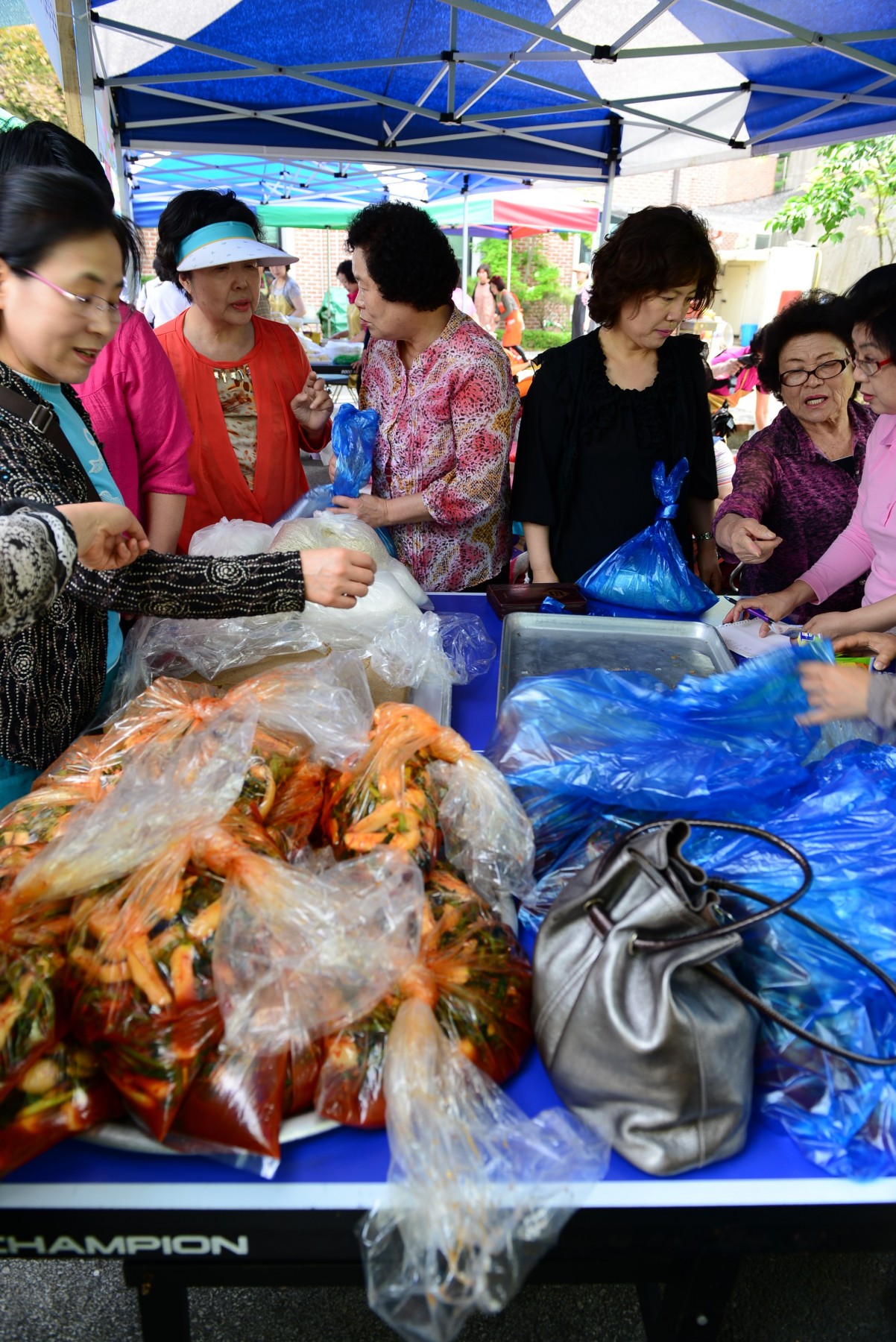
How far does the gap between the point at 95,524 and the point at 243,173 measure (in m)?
10.3

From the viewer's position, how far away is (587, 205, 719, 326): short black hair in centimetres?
228

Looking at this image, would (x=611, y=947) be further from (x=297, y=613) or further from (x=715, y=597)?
(x=715, y=597)

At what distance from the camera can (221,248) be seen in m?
2.32

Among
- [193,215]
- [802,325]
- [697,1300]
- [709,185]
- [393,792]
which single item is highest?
[709,185]

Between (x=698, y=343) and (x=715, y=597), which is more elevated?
(x=698, y=343)

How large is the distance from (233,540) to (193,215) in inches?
46.3

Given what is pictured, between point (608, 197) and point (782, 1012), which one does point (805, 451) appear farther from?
point (608, 197)

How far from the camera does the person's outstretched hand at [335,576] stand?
1.43 m

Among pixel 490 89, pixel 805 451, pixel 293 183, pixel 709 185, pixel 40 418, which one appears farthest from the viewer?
pixel 709 185

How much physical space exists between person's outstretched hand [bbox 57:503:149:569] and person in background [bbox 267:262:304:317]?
1095cm

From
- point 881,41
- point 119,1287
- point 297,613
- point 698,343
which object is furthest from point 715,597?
point 881,41

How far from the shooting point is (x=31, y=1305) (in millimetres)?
1584

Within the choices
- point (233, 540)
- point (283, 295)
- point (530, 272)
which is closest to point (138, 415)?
point (233, 540)

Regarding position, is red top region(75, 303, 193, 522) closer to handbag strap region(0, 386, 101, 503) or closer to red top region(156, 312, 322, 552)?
red top region(156, 312, 322, 552)
